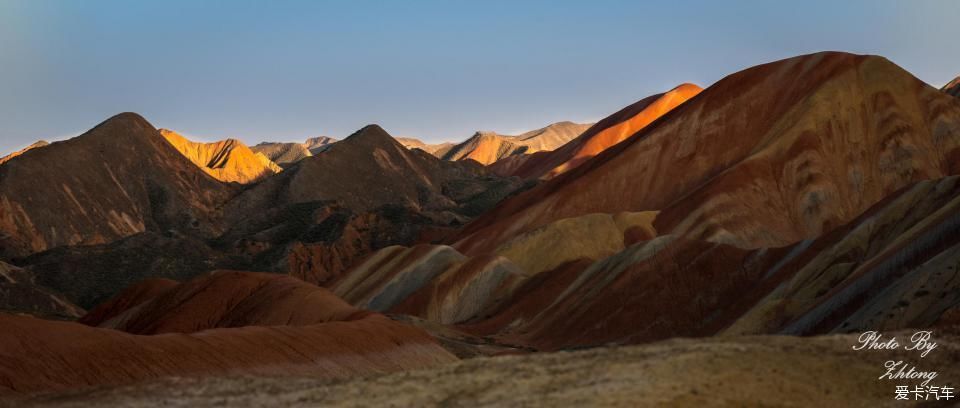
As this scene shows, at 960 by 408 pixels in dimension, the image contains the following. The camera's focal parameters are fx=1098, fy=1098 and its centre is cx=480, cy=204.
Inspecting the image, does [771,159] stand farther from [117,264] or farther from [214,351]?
[214,351]

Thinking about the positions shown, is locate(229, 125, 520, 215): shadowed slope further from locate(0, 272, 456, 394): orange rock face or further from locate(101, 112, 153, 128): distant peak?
locate(0, 272, 456, 394): orange rock face

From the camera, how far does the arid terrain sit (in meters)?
25.2

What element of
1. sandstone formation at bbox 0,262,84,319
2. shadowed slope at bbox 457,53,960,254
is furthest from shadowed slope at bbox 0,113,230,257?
shadowed slope at bbox 457,53,960,254

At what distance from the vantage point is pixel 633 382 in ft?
74.1

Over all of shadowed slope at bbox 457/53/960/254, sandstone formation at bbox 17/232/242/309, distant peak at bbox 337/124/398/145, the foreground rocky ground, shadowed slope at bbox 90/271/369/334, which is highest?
distant peak at bbox 337/124/398/145

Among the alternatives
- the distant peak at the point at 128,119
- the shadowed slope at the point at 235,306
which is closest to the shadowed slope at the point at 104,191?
the distant peak at the point at 128,119

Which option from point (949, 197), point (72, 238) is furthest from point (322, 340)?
point (72, 238)

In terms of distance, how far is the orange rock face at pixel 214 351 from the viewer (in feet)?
105

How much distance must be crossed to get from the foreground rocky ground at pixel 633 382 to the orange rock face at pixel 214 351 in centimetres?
380

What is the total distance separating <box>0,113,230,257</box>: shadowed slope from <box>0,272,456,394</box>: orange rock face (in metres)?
85.3

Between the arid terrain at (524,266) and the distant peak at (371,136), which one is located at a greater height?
the distant peak at (371,136)

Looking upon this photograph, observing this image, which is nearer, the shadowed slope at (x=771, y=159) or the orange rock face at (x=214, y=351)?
the orange rock face at (x=214, y=351)

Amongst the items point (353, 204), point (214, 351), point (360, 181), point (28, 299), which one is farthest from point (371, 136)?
point (214, 351)

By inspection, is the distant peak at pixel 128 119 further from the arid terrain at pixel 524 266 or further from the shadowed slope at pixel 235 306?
the shadowed slope at pixel 235 306
